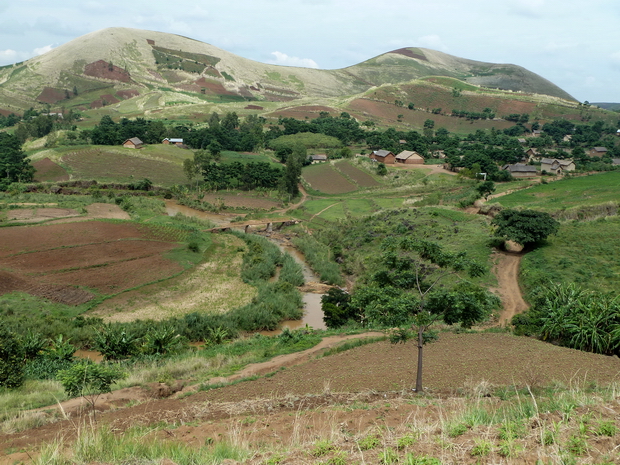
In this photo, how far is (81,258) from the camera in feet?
112

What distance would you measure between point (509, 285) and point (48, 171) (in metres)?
69.6

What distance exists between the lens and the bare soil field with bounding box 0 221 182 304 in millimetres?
29353

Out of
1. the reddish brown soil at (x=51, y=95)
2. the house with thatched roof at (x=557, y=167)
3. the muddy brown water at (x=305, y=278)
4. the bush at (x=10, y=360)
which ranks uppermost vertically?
the reddish brown soil at (x=51, y=95)

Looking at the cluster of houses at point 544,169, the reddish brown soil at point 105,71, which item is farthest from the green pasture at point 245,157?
the reddish brown soil at point 105,71

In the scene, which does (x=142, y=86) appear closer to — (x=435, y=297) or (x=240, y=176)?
(x=240, y=176)

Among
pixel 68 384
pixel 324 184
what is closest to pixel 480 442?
pixel 68 384

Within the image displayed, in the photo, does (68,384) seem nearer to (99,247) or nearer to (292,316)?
(292,316)

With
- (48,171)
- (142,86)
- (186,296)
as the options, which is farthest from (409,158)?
(142,86)

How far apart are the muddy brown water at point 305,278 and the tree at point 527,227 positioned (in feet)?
50.3

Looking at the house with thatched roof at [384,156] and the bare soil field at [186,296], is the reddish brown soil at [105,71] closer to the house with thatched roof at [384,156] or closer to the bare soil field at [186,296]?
the house with thatched roof at [384,156]

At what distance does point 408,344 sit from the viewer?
66.5ft

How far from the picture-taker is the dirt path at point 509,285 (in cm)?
2678

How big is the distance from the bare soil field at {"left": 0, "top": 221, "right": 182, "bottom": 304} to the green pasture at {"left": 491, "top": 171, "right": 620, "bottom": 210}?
3805cm

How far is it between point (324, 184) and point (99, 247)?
140ft
